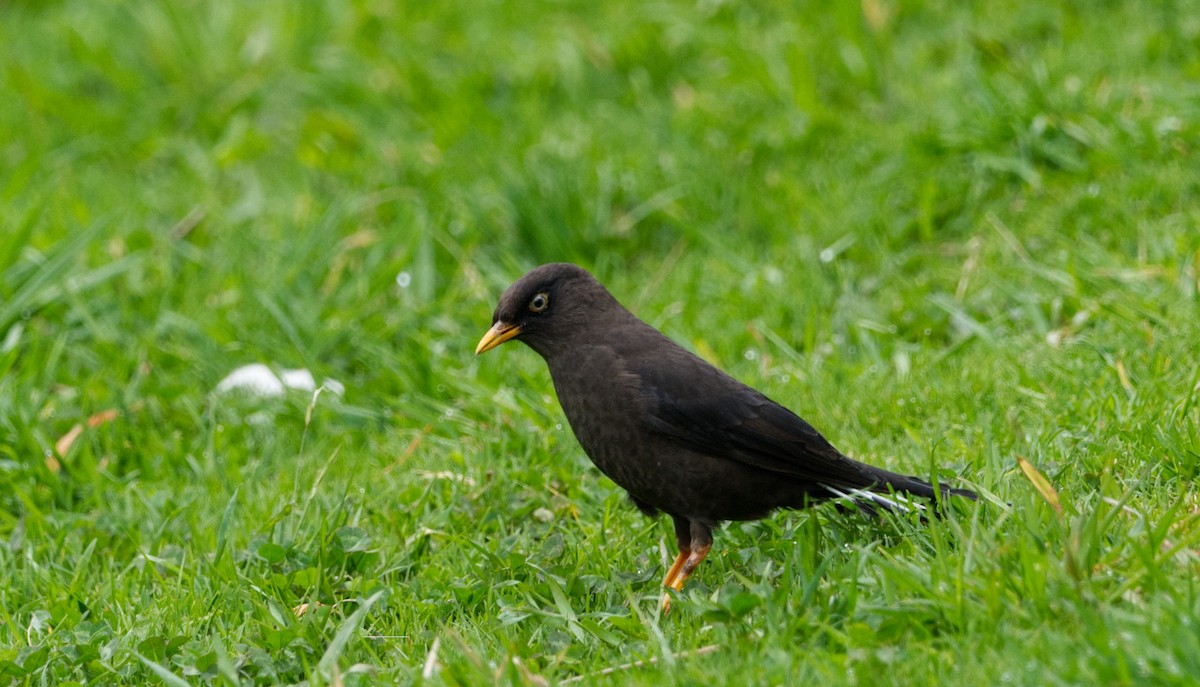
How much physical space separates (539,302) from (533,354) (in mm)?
1565

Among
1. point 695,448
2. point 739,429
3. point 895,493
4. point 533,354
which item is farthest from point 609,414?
point 533,354

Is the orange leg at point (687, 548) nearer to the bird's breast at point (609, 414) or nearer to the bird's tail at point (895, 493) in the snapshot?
the bird's breast at point (609, 414)

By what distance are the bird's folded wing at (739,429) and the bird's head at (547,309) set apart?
0.37 meters

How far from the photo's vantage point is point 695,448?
4.12 meters

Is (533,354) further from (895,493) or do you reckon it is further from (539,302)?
(895,493)

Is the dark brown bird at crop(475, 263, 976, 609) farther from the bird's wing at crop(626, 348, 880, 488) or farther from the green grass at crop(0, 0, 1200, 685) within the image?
the green grass at crop(0, 0, 1200, 685)

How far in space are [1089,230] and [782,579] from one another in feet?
10.4

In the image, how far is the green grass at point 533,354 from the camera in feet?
11.2

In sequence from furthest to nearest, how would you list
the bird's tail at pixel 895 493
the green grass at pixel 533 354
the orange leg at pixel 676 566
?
the orange leg at pixel 676 566, the bird's tail at pixel 895 493, the green grass at pixel 533 354

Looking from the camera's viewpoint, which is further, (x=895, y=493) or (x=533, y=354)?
(x=533, y=354)

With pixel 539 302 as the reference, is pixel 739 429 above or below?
below

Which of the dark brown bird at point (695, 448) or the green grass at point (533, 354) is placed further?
the dark brown bird at point (695, 448)

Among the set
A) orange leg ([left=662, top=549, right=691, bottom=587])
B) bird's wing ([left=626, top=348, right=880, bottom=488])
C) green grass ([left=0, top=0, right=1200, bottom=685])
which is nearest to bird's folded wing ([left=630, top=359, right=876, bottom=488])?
bird's wing ([left=626, top=348, right=880, bottom=488])

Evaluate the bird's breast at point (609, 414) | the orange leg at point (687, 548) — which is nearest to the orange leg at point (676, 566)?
the orange leg at point (687, 548)
